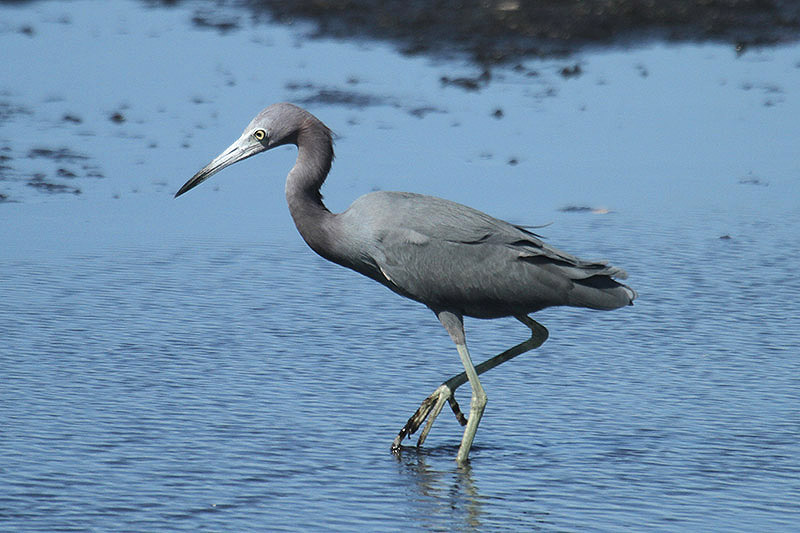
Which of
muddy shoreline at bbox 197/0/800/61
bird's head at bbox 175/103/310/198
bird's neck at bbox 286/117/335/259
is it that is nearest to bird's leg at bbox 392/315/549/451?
bird's neck at bbox 286/117/335/259

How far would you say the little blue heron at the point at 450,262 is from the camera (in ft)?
23.0

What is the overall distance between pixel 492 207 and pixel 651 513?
5.31m

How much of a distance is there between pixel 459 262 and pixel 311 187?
0.88 meters

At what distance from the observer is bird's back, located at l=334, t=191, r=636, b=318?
23.0ft

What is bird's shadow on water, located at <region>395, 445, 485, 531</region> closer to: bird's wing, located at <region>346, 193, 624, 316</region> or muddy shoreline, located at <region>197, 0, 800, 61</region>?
bird's wing, located at <region>346, 193, 624, 316</region>

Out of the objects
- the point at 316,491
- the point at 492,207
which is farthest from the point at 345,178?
the point at 316,491

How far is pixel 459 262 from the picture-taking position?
7.05 m

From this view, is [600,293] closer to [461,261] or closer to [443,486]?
[461,261]

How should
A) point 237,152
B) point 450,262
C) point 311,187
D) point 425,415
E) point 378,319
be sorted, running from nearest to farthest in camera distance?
point 425,415 < point 450,262 < point 311,187 < point 237,152 < point 378,319

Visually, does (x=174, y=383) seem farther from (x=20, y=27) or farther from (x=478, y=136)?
(x=20, y=27)

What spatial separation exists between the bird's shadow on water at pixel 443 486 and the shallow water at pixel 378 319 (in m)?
0.02

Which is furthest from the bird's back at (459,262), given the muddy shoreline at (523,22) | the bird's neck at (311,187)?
the muddy shoreline at (523,22)

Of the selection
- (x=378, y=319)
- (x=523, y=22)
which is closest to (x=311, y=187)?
(x=378, y=319)

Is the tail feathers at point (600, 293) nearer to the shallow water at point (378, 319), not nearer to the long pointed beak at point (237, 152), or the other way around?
the shallow water at point (378, 319)
